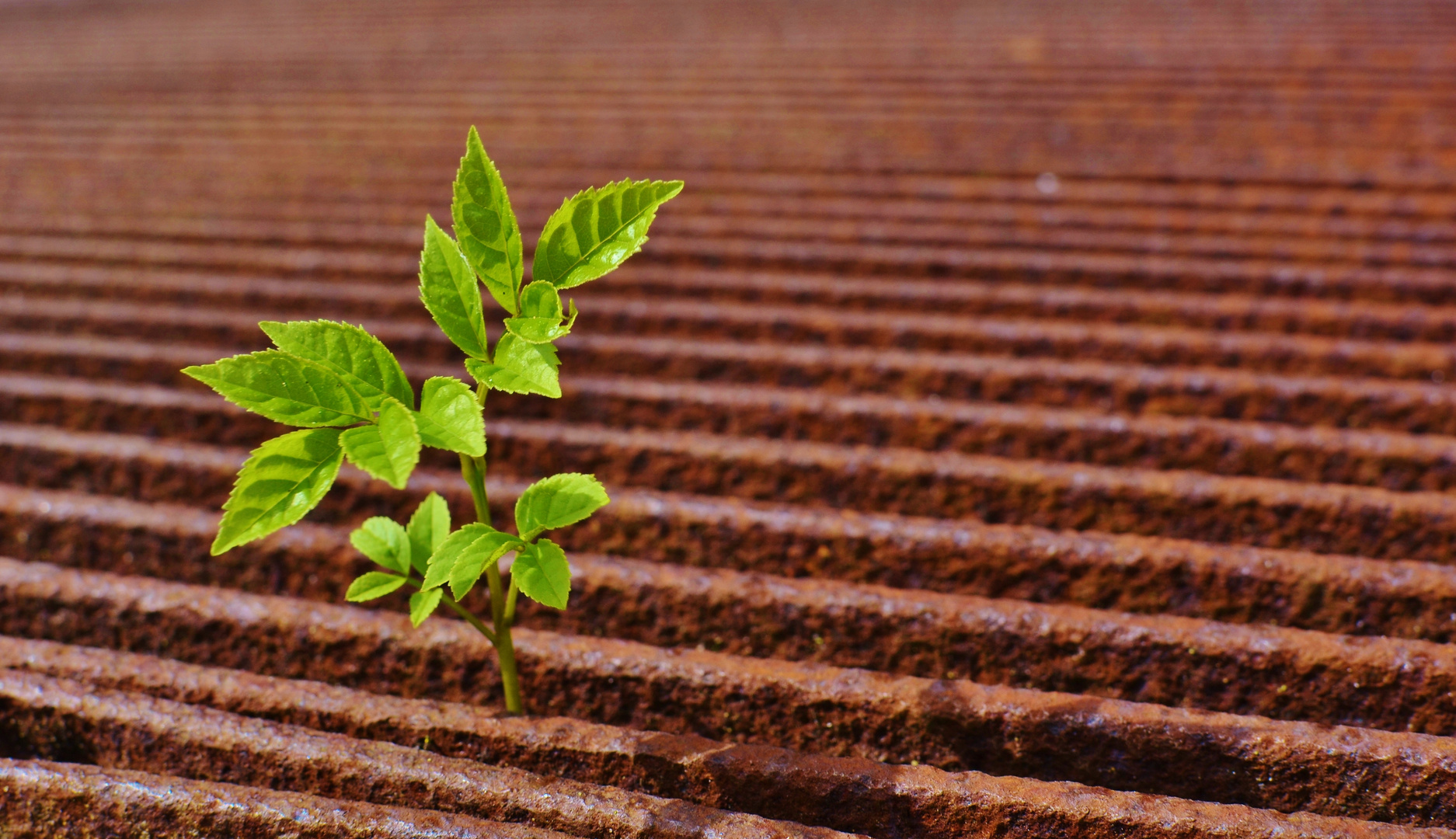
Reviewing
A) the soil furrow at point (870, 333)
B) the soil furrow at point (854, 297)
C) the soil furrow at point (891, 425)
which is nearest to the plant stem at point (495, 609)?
the soil furrow at point (891, 425)

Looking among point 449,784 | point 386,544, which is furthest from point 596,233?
point 449,784

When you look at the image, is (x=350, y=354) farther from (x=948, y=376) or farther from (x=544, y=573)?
(x=948, y=376)

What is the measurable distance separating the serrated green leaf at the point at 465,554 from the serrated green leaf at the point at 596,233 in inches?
10.5

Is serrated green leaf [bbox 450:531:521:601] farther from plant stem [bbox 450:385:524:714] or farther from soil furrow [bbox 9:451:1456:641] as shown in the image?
soil furrow [bbox 9:451:1456:641]

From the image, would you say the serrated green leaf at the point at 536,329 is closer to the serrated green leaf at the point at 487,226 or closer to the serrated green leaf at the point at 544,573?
the serrated green leaf at the point at 487,226

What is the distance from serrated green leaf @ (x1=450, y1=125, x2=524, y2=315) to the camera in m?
0.86

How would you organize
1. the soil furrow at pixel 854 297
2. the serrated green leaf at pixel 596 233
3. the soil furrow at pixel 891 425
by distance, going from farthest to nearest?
1. the soil furrow at pixel 854 297
2. the soil furrow at pixel 891 425
3. the serrated green leaf at pixel 596 233

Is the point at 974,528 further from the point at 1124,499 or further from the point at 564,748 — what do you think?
the point at 564,748

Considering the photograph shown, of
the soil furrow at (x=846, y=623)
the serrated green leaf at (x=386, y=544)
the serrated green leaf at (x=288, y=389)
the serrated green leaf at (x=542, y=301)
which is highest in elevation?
the serrated green leaf at (x=542, y=301)

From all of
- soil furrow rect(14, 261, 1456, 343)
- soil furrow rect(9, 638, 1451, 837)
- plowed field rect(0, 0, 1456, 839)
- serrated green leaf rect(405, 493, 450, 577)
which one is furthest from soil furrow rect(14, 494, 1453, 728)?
soil furrow rect(14, 261, 1456, 343)

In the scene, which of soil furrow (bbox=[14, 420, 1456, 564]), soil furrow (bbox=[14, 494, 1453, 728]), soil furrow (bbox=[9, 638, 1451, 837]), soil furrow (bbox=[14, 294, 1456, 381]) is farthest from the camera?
soil furrow (bbox=[14, 294, 1456, 381])

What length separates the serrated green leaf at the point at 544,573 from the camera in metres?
0.86

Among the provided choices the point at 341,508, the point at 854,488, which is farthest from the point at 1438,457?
the point at 341,508

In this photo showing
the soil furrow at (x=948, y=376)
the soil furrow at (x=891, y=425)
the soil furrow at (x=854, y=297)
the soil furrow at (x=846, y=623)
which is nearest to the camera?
the soil furrow at (x=846, y=623)
